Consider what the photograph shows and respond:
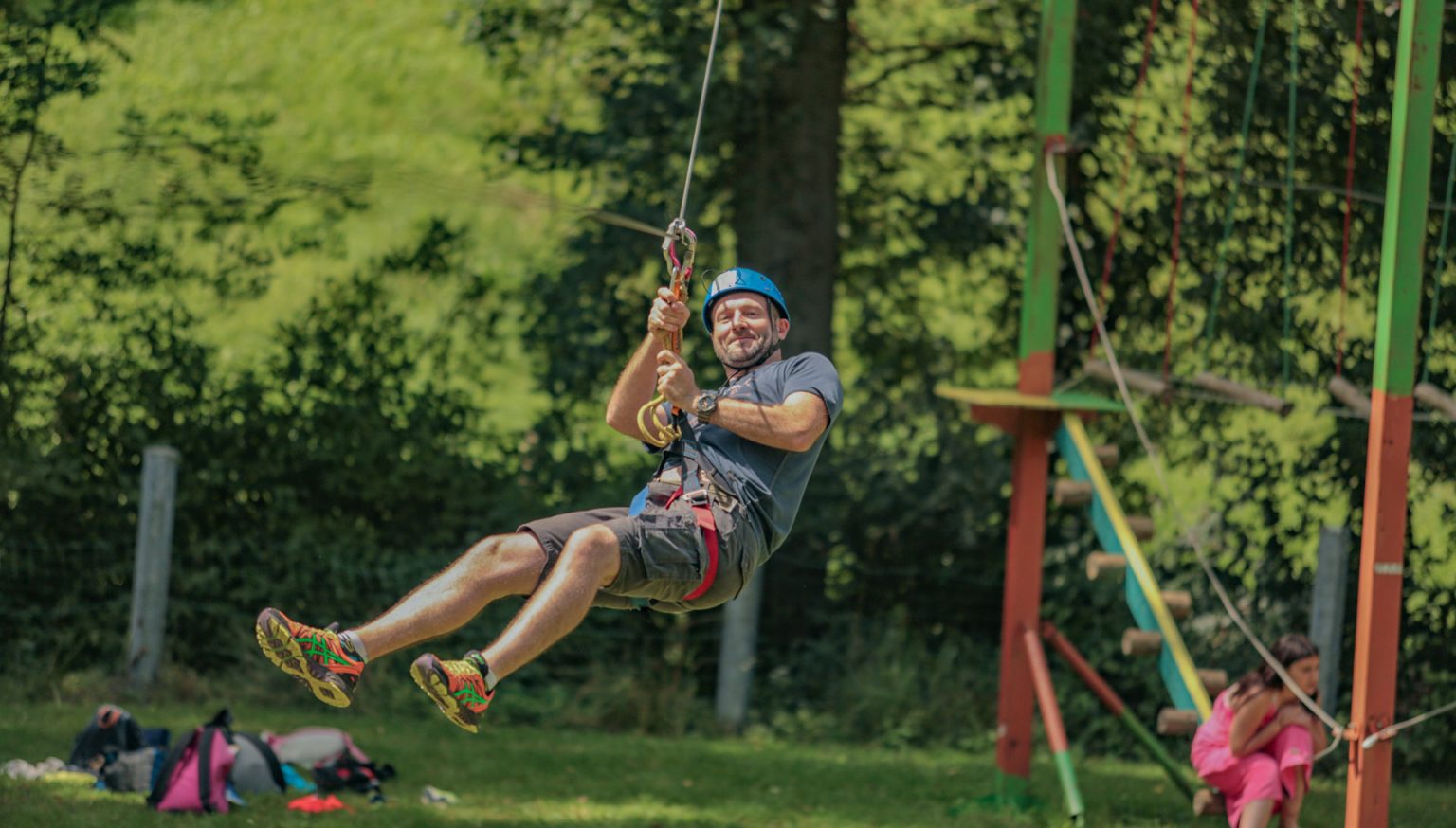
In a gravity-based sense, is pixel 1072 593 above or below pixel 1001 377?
below

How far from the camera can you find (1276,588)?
9852 millimetres

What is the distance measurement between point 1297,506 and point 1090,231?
1923 mm

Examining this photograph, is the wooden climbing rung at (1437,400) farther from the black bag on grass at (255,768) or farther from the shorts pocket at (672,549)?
the black bag on grass at (255,768)

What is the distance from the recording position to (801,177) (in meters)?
10.7

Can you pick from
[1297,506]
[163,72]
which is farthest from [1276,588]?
[163,72]

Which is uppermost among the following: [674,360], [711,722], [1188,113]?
[1188,113]

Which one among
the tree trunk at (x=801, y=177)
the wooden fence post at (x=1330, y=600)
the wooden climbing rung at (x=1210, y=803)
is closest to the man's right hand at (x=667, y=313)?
the wooden climbing rung at (x=1210, y=803)

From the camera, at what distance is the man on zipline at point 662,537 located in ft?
14.8

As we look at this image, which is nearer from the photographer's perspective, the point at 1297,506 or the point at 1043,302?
the point at 1043,302

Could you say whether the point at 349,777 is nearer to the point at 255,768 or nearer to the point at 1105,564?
the point at 255,768

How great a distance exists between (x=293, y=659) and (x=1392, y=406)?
3647 millimetres

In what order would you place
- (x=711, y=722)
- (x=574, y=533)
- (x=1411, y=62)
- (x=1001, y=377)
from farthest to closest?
(x=1001, y=377) → (x=711, y=722) → (x=1411, y=62) → (x=574, y=533)

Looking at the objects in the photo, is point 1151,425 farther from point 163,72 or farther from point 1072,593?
point 163,72

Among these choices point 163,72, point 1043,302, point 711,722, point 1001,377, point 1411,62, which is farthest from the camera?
point 163,72
